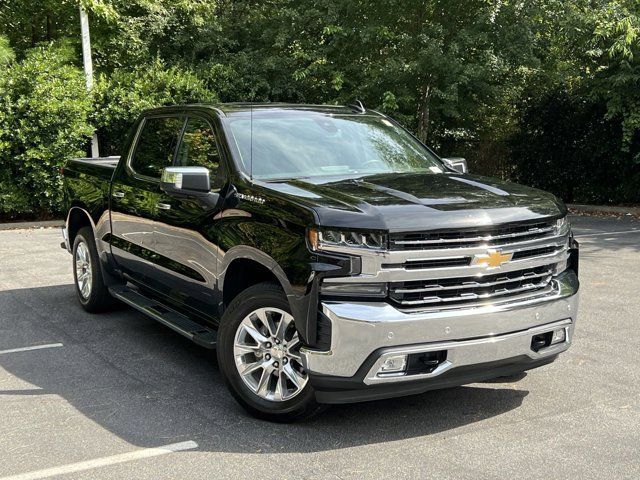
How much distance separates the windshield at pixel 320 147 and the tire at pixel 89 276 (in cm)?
237

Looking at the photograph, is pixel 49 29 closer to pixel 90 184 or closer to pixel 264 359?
pixel 90 184

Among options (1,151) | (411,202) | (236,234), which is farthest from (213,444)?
(1,151)

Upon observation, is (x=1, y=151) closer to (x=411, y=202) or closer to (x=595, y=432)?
(x=411, y=202)

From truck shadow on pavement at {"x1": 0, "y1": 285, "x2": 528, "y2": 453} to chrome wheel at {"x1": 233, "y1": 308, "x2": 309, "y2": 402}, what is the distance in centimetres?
23

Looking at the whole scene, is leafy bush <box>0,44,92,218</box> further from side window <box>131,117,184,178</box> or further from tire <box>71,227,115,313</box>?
side window <box>131,117,184,178</box>

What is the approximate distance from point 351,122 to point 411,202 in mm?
1783

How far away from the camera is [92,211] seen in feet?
22.1

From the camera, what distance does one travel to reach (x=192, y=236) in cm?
500

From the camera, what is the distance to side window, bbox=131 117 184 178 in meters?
5.73

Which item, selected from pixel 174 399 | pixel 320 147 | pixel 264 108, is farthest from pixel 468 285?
pixel 264 108

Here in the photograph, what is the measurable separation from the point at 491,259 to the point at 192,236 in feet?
6.77

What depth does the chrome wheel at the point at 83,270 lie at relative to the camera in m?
6.91

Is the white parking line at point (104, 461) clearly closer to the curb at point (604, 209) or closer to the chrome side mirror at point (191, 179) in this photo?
the chrome side mirror at point (191, 179)

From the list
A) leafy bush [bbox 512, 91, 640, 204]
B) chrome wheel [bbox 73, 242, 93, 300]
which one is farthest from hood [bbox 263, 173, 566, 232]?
leafy bush [bbox 512, 91, 640, 204]
